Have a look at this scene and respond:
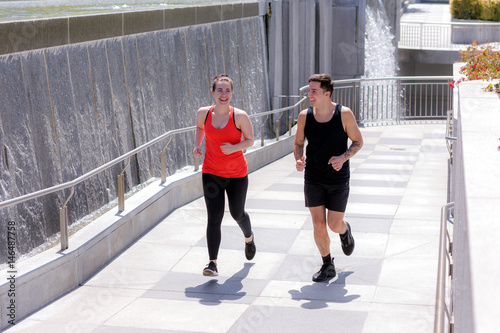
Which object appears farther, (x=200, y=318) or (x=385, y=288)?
(x=385, y=288)

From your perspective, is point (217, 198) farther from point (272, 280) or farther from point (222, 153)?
point (272, 280)

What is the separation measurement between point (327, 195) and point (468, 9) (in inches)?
1238

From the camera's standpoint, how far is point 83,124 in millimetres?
8961

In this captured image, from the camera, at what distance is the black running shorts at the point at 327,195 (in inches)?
238

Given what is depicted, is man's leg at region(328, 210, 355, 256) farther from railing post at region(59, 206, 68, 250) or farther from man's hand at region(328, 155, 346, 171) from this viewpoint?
railing post at region(59, 206, 68, 250)

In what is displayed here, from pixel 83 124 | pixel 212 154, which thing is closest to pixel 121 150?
pixel 83 124

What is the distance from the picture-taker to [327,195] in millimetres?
6133

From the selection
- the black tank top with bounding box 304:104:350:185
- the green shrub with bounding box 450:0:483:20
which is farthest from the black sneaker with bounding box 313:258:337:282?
the green shrub with bounding box 450:0:483:20

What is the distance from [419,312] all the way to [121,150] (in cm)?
547

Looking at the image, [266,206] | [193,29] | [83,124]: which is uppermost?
[193,29]

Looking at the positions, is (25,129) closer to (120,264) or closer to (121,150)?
(120,264)

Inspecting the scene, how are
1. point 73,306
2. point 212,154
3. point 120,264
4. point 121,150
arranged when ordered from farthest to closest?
point 121,150 → point 120,264 → point 212,154 → point 73,306

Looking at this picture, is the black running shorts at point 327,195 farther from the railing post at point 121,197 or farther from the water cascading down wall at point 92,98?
the water cascading down wall at point 92,98

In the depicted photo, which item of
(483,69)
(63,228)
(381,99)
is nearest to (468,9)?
(381,99)
